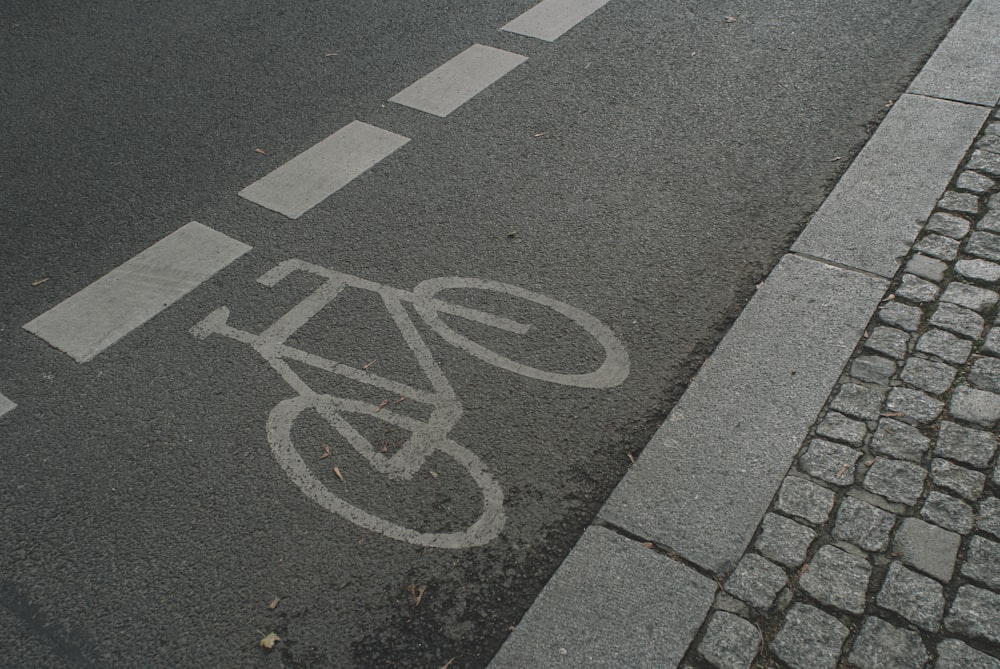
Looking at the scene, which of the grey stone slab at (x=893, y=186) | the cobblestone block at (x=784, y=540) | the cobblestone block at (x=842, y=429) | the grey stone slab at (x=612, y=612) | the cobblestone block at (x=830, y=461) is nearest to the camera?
the grey stone slab at (x=612, y=612)

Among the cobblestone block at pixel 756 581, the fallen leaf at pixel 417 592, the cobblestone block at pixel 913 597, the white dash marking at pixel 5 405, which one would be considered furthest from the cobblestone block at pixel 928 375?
the white dash marking at pixel 5 405

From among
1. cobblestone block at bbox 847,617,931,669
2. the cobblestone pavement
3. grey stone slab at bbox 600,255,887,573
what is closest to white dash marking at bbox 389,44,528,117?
grey stone slab at bbox 600,255,887,573

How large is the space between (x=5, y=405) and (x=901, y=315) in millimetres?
4120

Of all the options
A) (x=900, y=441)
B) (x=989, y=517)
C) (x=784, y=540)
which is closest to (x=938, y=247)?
(x=900, y=441)

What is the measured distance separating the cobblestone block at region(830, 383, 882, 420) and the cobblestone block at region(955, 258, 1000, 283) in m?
0.99

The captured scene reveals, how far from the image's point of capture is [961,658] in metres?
2.72

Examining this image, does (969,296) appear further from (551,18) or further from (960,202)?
(551,18)

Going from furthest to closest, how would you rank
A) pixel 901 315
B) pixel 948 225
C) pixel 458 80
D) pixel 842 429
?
pixel 458 80 < pixel 948 225 < pixel 901 315 < pixel 842 429

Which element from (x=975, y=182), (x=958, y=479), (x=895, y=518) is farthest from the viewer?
(x=975, y=182)

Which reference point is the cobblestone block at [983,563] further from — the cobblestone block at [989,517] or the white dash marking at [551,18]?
the white dash marking at [551,18]

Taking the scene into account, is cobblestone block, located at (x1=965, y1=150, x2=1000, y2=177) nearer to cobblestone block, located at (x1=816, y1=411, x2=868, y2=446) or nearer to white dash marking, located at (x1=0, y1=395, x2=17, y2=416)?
cobblestone block, located at (x1=816, y1=411, x2=868, y2=446)

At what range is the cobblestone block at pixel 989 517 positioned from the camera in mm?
3074

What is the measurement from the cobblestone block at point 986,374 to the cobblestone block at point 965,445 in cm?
28

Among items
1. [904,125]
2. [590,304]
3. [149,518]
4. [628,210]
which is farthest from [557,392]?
[904,125]
